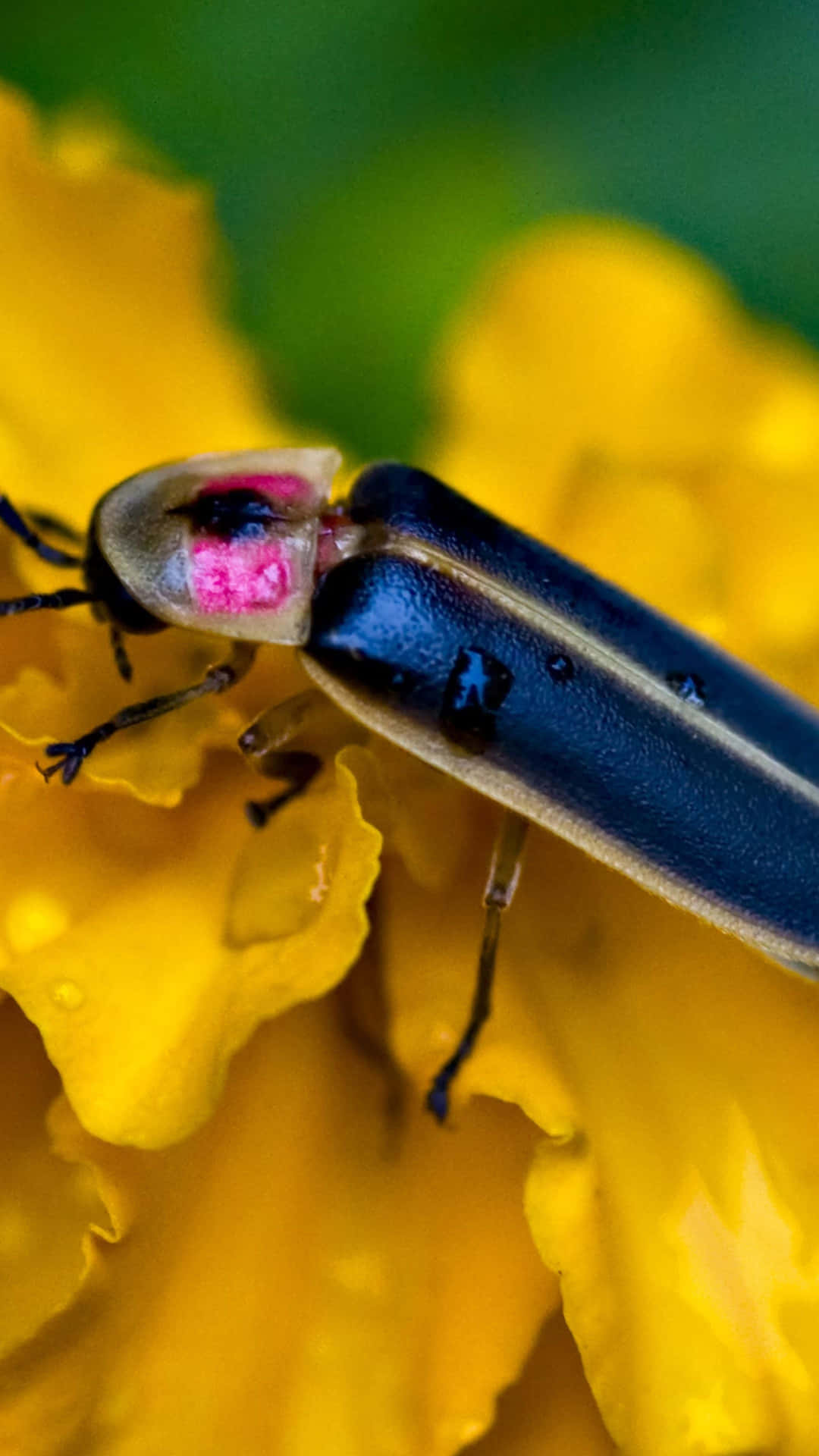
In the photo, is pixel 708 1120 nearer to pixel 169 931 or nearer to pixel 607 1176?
pixel 607 1176

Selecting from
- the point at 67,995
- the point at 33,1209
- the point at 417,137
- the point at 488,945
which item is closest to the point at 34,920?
the point at 67,995

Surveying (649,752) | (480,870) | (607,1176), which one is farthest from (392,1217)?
(649,752)

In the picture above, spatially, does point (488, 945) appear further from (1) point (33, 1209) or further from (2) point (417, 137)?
(2) point (417, 137)

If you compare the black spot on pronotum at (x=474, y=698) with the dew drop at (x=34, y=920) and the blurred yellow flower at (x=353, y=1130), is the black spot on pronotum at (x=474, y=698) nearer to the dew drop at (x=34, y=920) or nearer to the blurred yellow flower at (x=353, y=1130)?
the blurred yellow flower at (x=353, y=1130)

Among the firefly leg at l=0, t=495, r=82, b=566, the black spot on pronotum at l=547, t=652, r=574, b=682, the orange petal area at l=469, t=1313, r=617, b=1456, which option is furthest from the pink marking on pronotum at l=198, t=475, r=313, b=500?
the orange petal area at l=469, t=1313, r=617, b=1456

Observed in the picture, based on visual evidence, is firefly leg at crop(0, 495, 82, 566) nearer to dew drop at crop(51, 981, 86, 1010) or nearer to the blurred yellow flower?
the blurred yellow flower

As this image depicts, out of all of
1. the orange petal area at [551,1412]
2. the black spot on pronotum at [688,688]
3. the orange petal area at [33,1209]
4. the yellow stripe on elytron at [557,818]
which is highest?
the black spot on pronotum at [688,688]

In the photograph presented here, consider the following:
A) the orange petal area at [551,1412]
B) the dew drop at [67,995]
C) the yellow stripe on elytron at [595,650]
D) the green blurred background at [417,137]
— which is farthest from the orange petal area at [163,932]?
the green blurred background at [417,137]

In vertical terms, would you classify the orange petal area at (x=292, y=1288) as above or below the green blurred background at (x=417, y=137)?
below
